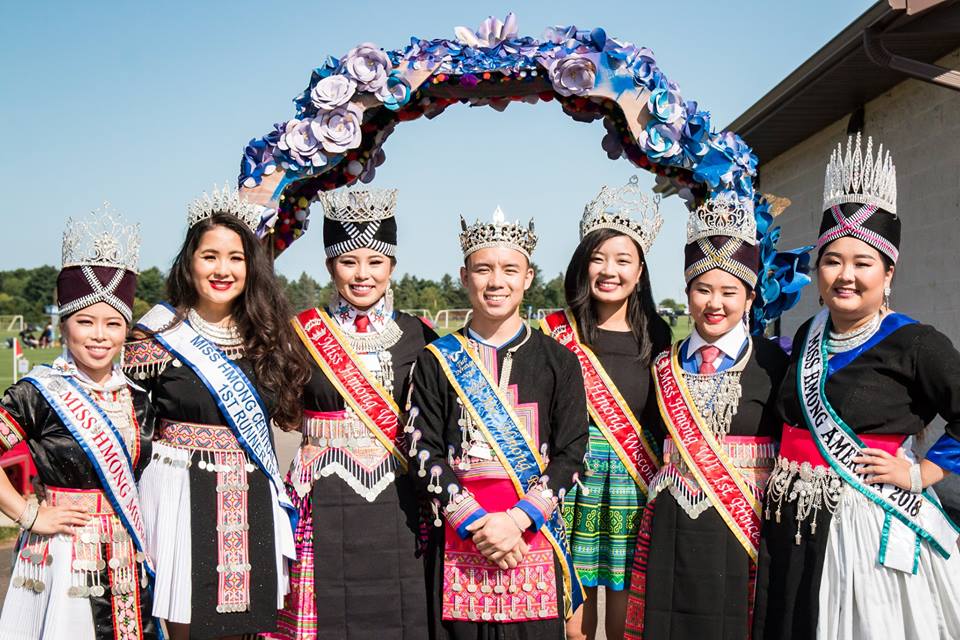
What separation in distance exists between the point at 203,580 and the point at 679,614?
1.95 meters

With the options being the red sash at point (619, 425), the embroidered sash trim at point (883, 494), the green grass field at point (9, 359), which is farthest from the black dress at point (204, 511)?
the green grass field at point (9, 359)

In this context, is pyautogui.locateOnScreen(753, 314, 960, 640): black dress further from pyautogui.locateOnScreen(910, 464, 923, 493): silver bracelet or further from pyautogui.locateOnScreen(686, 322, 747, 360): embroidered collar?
pyautogui.locateOnScreen(686, 322, 747, 360): embroidered collar

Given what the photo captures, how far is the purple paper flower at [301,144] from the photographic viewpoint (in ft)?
14.1

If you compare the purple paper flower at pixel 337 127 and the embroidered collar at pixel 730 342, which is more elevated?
the purple paper flower at pixel 337 127

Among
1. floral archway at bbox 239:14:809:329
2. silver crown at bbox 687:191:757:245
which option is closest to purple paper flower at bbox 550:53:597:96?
floral archway at bbox 239:14:809:329

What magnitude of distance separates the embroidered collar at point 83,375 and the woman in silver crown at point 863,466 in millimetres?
2634

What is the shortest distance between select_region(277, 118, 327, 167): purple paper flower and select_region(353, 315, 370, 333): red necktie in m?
0.84

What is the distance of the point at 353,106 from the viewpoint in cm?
433

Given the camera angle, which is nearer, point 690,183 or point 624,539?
point 624,539

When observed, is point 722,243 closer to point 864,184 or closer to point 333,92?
point 864,184

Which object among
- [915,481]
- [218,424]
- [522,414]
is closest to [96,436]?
[218,424]

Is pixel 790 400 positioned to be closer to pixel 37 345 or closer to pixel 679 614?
pixel 679 614

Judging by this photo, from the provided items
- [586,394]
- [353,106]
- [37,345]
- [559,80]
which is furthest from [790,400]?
[37,345]

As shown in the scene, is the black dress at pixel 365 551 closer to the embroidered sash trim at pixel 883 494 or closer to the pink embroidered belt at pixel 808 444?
the pink embroidered belt at pixel 808 444
